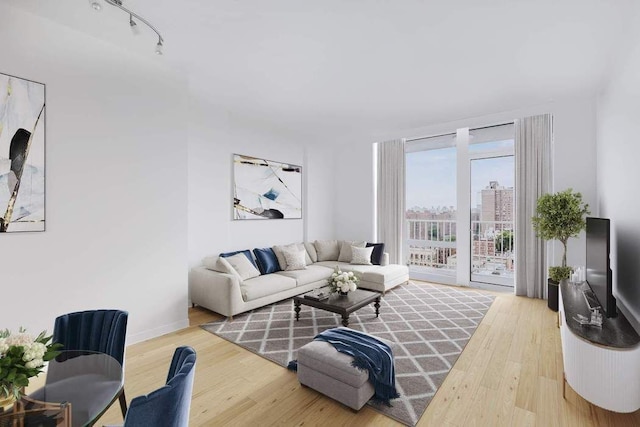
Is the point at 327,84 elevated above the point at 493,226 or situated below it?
above

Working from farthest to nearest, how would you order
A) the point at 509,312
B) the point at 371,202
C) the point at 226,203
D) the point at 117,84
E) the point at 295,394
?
the point at 371,202, the point at 226,203, the point at 509,312, the point at 117,84, the point at 295,394

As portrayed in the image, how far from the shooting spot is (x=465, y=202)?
559 cm

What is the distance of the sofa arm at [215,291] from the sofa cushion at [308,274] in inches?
42.7

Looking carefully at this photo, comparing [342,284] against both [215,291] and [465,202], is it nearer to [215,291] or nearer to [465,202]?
[215,291]

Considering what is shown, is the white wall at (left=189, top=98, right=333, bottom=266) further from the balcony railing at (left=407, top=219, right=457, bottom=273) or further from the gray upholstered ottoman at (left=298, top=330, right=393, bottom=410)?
the gray upholstered ottoman at (left=298, top=330, right=393, bottom=410)

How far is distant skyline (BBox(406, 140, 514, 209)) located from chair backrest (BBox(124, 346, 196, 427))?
567 cm

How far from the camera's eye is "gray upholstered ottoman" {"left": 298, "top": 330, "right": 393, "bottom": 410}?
214 centimetres

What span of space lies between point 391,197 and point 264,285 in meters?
3.47

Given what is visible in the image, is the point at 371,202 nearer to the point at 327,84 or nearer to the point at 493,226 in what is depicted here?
the point at 493,226

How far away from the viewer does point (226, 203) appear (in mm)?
4914

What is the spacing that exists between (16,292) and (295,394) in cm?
247

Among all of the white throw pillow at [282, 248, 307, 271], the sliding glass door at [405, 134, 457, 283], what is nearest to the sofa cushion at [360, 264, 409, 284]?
the white throw pillow at [282, 248, 307, 271]

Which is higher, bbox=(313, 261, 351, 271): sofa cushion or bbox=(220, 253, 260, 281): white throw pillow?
bbox=(220, 253, 260, 281): white throw pillow

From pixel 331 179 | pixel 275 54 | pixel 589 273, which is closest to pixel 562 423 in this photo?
pixel 589 273
